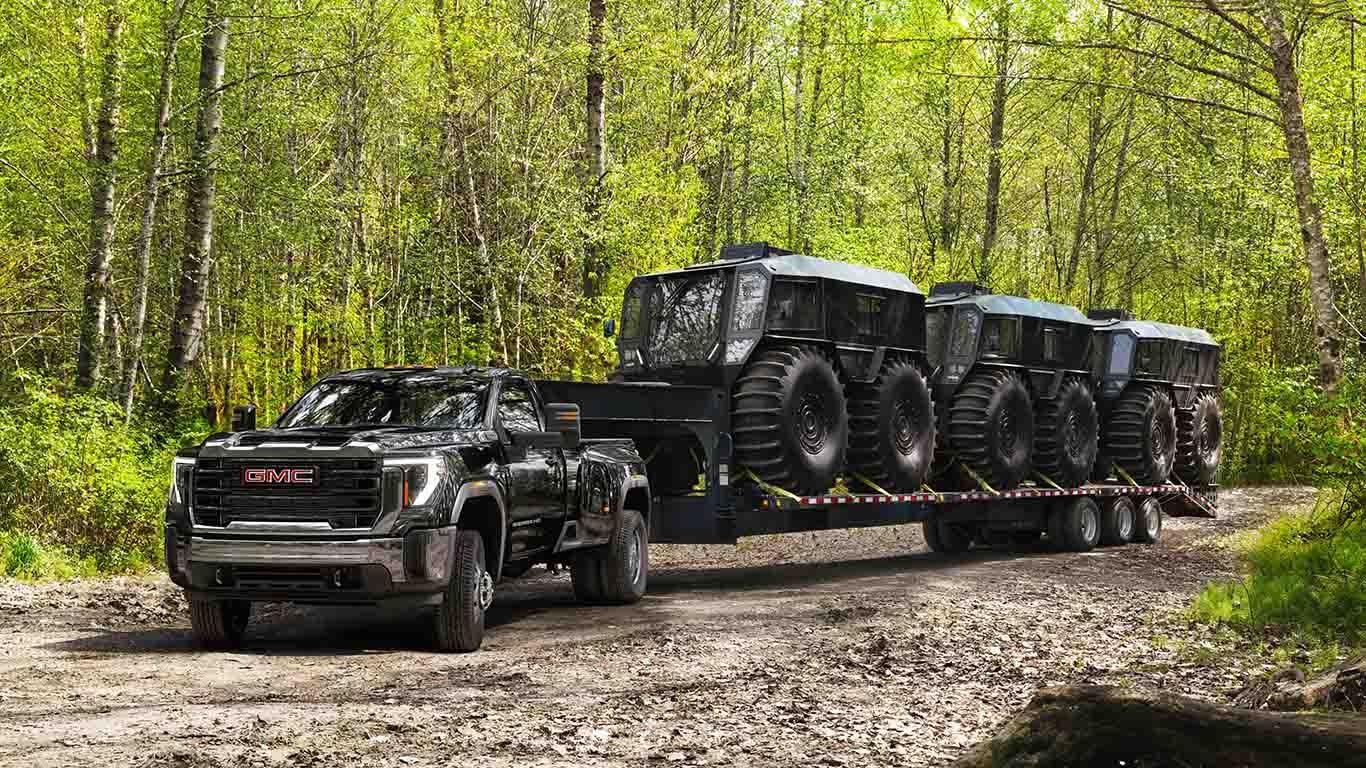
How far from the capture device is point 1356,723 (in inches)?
183

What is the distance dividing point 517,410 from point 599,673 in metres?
2.92

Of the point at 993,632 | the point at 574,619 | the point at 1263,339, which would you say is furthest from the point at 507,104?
the point at 1263,339

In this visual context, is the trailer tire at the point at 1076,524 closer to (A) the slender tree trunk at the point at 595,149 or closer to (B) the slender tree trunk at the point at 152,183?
(A) the slender tree trunk at the point at 595,149

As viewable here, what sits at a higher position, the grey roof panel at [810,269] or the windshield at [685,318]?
the grey roof panel at [810,269]

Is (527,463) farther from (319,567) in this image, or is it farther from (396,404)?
(319,567)

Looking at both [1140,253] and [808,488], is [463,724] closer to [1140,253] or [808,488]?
[808,488]

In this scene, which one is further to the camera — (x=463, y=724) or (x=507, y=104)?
(x=507, y=104)

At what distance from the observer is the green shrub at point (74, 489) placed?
14.0 metres

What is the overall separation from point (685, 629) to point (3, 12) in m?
13.2

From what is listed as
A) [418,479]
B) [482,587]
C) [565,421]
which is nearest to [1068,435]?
[565,421]

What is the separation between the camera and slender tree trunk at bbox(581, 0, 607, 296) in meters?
21.8

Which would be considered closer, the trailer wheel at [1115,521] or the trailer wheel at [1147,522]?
the trailer wheel at [1115,521]

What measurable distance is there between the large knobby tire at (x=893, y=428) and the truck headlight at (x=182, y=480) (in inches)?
326

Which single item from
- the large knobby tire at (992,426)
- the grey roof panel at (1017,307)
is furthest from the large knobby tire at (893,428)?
the grey roof panel at (1017,307)
